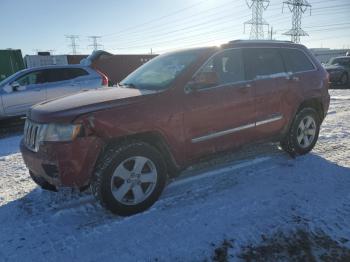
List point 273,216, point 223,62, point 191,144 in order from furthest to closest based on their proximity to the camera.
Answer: point 223,62
point 191,144
point 273,216

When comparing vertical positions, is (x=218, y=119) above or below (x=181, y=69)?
below

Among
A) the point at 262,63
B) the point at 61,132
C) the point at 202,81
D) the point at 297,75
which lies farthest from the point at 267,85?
the point at 61,132

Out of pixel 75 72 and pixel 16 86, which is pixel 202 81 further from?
pixel 75 72

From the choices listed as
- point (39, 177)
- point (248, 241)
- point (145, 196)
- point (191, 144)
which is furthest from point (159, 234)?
point (39, 177)

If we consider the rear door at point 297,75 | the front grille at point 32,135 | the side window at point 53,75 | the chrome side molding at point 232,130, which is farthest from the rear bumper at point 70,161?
the side window at point 53,75

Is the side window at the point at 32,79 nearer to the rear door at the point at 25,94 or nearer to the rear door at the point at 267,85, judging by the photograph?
the rear door at the point at 25,94

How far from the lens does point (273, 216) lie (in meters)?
3.47

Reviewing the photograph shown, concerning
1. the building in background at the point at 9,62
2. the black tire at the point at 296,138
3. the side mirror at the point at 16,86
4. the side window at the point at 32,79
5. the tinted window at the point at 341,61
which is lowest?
the black tire at the point at 296,138

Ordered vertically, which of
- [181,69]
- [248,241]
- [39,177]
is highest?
[181,69]

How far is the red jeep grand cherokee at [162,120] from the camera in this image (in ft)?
10.9

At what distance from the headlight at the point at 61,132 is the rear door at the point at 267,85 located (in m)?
2.46

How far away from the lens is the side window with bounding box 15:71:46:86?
31.3ft

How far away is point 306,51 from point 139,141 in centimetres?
347

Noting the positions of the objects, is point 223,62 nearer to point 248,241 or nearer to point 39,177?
point 248,241
